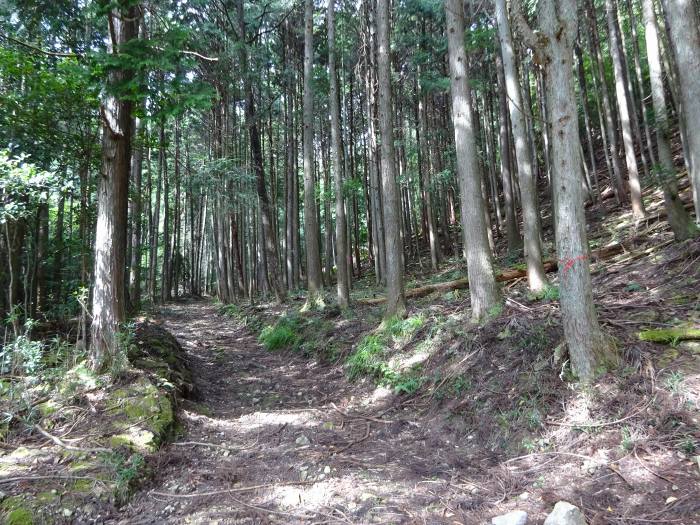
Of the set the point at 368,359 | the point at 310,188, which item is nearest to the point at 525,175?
the point at 368,359

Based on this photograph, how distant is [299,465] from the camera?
426cm

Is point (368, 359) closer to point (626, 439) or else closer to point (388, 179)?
point (388, 179)

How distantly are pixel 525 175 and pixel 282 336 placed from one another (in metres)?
6.77

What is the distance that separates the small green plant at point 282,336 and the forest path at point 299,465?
2882 mm

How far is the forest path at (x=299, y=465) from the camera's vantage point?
11.0 ft

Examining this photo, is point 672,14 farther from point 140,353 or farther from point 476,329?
point 140,353

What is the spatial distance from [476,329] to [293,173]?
45.4ft

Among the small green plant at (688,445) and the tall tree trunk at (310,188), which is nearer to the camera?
the small green plant at (688,445)

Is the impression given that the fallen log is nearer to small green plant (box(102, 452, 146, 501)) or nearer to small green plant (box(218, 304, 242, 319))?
small green plant (box(102, 452, 146, 501))

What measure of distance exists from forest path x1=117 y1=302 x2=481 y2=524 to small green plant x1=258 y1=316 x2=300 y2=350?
2.88 meters

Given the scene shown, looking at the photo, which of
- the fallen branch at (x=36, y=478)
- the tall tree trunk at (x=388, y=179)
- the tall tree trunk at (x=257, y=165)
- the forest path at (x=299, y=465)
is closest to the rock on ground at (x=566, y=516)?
the forest path at (x=299, y=465)

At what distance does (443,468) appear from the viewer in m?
3.95

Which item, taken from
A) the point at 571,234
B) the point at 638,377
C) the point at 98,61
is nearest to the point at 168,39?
the point at 98,61

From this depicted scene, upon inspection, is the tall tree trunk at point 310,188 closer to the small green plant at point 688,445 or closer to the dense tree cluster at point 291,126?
the dense tree cluster at point 291,126
